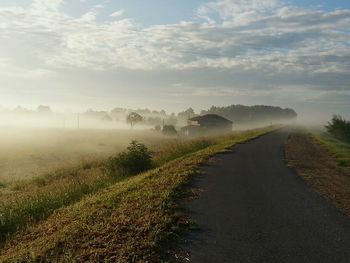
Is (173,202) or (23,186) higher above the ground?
(173,202)

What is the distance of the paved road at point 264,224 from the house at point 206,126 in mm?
82880

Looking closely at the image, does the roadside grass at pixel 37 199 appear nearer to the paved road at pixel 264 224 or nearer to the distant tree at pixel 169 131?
the paved road at pixel 264 224

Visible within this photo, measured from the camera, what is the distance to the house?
326ft

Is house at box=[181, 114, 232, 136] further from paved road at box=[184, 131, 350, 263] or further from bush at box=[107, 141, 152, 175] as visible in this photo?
paved road at box=[184, 131, 350, 263]

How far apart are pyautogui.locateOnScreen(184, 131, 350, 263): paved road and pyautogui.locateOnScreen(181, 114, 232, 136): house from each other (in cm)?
8288

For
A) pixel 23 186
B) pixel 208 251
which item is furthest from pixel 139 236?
pixel 23 186

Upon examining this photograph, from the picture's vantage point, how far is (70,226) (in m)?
9.86

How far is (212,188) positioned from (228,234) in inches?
198

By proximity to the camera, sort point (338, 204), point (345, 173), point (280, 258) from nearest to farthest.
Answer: point (280, 258) → point (338, 204) → point (345, 173)

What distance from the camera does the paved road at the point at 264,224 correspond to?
798cm

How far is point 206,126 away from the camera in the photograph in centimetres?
10156

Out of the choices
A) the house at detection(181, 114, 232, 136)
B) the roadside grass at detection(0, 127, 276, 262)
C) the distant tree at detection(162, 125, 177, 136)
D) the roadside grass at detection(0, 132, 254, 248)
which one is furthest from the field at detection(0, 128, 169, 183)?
the distant tree at detection(162, 125, 177, 136)

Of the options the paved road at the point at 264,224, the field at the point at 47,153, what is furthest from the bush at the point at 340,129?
the paved road at the point at 264,224

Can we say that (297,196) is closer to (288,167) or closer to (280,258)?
(280,258)
